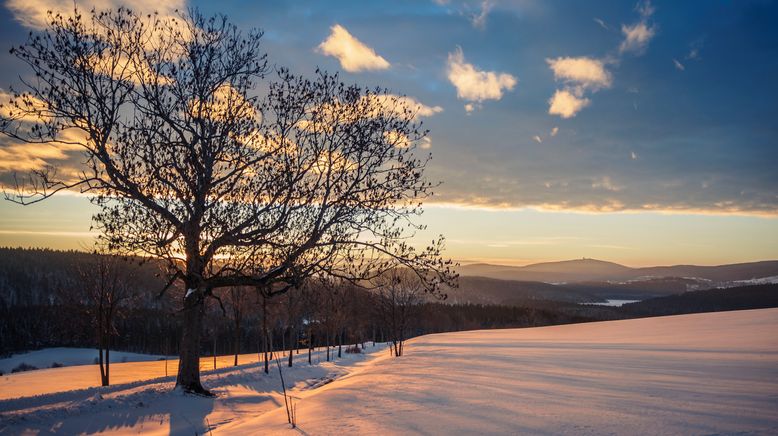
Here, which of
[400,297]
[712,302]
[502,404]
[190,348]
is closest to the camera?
[502,404]

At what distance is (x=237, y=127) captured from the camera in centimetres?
1488

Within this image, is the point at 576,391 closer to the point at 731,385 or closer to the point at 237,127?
the point at 731,385

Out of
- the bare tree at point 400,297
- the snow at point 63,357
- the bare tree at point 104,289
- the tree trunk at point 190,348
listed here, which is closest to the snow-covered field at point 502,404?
the tree trunk at point 190,348

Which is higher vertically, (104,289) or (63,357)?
(104,289)

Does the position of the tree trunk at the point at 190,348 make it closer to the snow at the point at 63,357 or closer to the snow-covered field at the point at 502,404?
the snow-covered field at the point at 502,404

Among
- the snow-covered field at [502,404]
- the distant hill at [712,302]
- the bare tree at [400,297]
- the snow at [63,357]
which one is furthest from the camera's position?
the distant hill at [712,302]

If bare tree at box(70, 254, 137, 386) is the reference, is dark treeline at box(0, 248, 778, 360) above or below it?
below

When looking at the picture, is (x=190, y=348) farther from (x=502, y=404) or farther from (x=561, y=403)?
(x=561, y=403)

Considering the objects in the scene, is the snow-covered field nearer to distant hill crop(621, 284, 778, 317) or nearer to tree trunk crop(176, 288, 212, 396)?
tree trunk crop(176, 288, 212, 396)

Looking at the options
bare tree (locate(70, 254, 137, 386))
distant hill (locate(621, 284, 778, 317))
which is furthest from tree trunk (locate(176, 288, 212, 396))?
distant hill (locate(621, 284, 778, 317))

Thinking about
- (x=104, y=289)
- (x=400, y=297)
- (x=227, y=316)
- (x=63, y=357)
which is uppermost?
(x=104, y=289)

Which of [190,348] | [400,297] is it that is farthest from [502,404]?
[400,297]

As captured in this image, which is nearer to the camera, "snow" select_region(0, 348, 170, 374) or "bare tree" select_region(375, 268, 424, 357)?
"bare tree" select_region(375, 268, 424, 357)

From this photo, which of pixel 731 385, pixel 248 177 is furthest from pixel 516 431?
pixel 248 177
